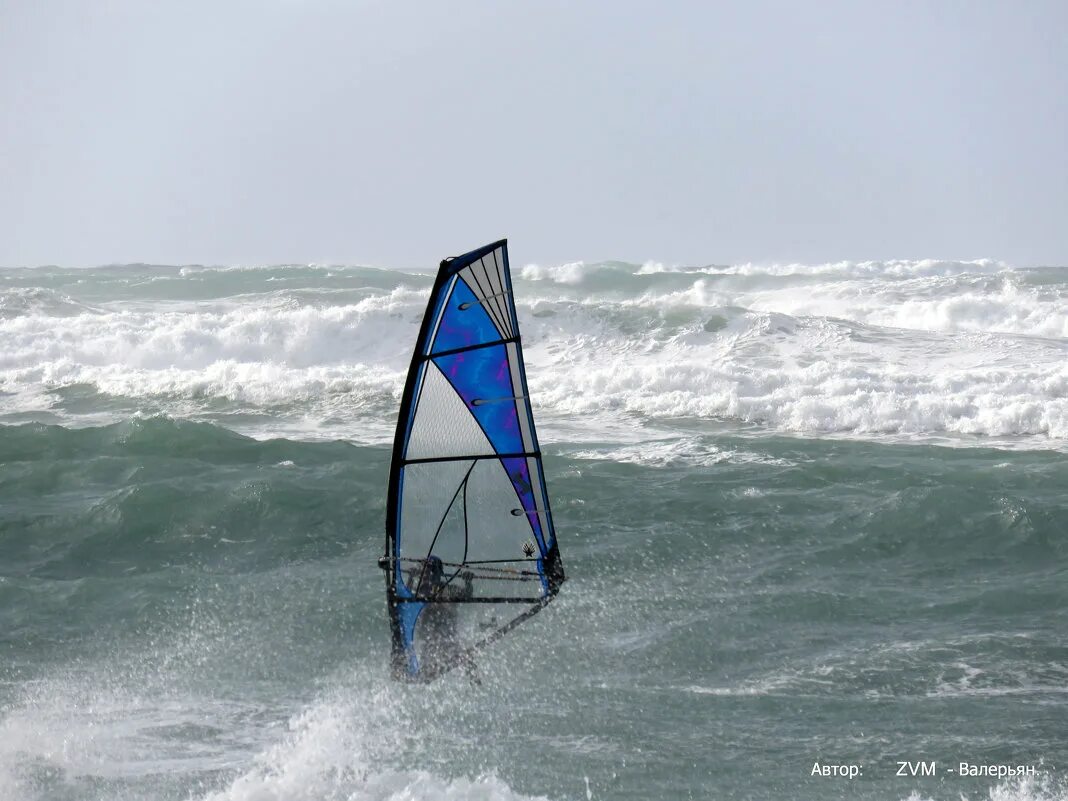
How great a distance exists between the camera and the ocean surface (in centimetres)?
723

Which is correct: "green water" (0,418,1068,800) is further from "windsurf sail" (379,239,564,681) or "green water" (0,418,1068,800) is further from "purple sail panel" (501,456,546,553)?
"purple sail panel" (501,456,546,553)

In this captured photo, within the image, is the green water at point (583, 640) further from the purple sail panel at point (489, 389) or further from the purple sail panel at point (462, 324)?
the purple sail panel at point (462, 324)

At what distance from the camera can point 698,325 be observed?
2467 cm

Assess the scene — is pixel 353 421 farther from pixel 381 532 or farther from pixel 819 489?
pixel 819 489

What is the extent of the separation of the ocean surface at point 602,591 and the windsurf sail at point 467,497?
58 centimetres

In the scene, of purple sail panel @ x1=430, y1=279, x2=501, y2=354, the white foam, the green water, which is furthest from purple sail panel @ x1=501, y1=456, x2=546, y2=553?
the white foam

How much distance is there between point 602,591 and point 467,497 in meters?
2.73

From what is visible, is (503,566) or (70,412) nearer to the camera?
(503,566)

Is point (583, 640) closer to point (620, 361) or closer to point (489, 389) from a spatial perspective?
point (489, 389)

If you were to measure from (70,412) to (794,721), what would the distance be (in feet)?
52.9

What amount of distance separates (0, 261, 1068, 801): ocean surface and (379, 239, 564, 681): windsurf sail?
58 cm

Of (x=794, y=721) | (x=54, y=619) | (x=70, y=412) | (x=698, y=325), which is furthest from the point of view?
(x=698, y=325)

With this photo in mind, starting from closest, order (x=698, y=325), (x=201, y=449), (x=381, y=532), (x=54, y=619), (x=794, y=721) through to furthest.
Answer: (x=794, y=721), (x=54, y=619), (x=381, y=532), (x=201, y=449), (x=698, y=325)

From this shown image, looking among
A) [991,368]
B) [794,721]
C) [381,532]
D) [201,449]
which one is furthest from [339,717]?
[991,368]
